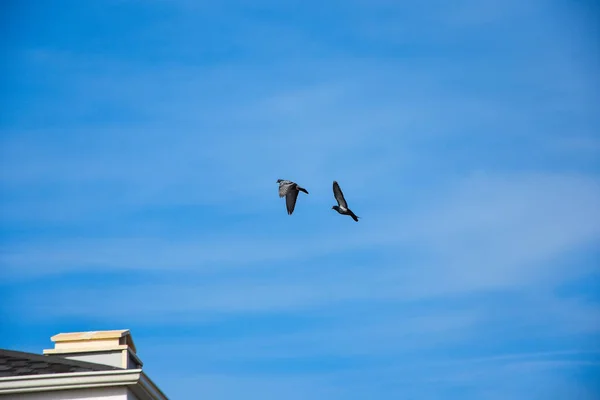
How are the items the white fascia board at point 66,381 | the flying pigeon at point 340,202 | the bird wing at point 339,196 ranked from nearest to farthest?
1. the white fascia board at point 66,381
2. the flying pigeon at point 340,202
3. the bird wing at point 339,196

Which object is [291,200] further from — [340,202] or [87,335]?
[87,335]

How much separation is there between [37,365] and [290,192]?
1044cm

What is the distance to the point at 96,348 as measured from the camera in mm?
22828

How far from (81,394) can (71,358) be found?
2199 millimetres

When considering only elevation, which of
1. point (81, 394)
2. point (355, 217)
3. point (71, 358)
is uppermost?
point (355, 217)

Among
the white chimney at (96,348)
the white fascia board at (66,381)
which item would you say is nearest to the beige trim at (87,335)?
the white chimney at (96,348)

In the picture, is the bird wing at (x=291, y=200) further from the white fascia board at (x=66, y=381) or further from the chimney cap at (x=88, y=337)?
the white fascia board at (x=66, y=381)

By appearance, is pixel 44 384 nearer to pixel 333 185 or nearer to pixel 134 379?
pixel 134 379

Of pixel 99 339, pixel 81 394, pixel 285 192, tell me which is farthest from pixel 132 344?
pixel 285 192

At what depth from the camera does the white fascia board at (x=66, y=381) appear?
813 inches

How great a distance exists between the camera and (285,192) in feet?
98.1

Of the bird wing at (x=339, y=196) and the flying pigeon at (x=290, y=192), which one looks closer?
the flying pigeon at (x=290, y=192)

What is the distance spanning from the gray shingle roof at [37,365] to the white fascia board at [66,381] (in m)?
0.40

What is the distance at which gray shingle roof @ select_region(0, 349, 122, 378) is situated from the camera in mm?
21203
